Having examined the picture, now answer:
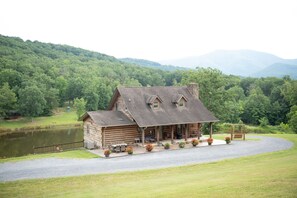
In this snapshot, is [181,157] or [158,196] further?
[181,157]

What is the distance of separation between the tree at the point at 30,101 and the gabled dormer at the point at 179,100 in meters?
43.5

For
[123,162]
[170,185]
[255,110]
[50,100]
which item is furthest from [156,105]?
[255,110]

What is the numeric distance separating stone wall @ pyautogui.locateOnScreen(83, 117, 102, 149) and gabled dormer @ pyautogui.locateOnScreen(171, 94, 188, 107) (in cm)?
994

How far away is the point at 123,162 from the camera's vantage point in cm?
2861

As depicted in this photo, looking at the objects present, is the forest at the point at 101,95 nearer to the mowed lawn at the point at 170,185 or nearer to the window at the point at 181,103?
the window at the point at 181,103

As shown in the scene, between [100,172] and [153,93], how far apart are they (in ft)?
58.2

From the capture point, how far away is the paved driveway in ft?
81.6

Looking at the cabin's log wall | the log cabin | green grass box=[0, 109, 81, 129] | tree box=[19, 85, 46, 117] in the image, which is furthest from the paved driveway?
tree box=[19, 85, 46, 117]

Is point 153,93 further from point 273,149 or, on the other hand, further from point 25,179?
point 25,179

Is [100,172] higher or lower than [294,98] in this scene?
lower

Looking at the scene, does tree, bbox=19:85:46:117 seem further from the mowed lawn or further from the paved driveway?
the mowed lawn

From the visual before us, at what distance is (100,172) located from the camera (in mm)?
24797

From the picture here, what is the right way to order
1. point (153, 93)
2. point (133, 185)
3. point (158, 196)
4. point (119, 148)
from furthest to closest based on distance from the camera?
point (153, 93), point (119, 148), point (133, 185), point (158, 196)

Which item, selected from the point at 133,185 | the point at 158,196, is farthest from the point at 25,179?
the point at 158,196
